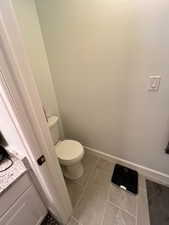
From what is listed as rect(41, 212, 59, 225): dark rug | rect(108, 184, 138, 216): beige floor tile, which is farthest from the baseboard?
rect(41, 212, 59, 225): dark rug

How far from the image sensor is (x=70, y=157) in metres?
1.43

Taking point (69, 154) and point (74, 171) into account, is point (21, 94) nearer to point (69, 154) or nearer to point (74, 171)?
point (69, 154)

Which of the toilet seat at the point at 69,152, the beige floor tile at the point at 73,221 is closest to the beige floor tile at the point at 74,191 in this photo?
the beige floor tile at the point at 73,221

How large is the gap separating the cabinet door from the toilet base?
19.5 inches

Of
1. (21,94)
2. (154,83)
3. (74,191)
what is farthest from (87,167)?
(21,94)

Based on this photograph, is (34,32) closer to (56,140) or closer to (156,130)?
(56,140)

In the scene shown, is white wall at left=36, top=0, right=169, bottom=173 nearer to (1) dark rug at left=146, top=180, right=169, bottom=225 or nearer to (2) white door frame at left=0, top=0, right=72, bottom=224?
(1) dark rug at left=146, top=180, right=169, bottom=225

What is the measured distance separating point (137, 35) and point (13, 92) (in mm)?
1028

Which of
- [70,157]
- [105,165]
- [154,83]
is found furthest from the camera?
[105,165]

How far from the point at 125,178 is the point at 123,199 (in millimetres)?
245

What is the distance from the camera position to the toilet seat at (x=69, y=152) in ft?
4.65

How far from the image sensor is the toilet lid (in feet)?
4.75

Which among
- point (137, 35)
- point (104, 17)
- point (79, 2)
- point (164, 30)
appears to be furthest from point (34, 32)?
point (164, 30)

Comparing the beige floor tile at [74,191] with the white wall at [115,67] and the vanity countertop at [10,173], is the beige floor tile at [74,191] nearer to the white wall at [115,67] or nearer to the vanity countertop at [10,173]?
the white wall at [115,67]
